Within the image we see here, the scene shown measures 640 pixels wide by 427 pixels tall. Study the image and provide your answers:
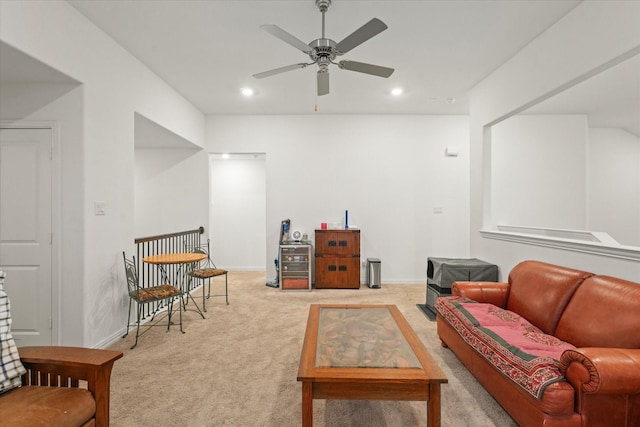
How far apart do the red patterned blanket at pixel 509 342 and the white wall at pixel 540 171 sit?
2.85 metres

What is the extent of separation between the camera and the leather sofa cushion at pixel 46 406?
1.18m

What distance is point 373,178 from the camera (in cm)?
552

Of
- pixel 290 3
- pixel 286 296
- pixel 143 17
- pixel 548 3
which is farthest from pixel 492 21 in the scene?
pixel 286 296

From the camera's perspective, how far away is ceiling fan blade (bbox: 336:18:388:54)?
80.6 inches

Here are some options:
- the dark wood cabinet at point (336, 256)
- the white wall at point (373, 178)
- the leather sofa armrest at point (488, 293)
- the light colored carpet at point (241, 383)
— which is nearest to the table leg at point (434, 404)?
the light colored carpet at point (241, 383)

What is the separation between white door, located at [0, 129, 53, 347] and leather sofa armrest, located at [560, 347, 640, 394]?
3.87m

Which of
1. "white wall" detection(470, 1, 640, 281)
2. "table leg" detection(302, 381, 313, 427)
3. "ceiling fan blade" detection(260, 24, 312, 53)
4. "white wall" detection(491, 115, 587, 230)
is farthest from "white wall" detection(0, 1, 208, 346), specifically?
"white wall" detection(491, 115, 587, 230)

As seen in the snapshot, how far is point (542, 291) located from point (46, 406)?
3.18 m

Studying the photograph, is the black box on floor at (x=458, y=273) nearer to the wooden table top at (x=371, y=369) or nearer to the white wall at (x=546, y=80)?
the white wall at (x=546, y=80)

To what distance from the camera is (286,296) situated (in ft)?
15.6

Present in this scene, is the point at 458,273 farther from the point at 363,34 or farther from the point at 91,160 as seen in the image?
the point at 91,160

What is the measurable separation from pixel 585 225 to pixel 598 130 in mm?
2115

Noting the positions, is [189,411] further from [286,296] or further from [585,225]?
[585,225]

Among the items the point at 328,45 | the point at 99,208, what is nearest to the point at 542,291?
the point at 328,45
